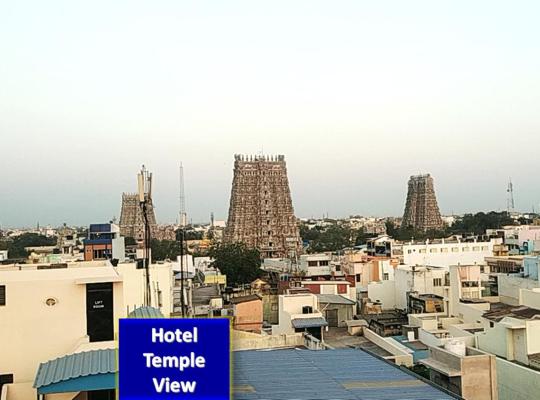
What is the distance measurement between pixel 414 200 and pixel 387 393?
75.2 metres

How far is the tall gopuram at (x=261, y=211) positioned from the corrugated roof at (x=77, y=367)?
4234cm

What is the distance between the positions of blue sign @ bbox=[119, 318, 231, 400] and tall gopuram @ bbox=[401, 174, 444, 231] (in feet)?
235

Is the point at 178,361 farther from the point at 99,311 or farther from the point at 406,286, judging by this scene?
the point at 406,286

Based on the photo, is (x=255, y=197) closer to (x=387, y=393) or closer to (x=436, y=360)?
(x=436, y=360)

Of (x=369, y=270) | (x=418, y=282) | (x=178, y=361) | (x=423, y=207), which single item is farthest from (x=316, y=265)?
(x=423, y=207)

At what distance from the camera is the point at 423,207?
76750 mm

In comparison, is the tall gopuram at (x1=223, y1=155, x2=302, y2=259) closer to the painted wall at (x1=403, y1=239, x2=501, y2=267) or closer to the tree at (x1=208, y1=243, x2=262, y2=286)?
the tree at (x1=208, y1=243, x2=262, y2=286)

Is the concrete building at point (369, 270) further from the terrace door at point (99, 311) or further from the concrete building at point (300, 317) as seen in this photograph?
the terrace door at point (99, 311)

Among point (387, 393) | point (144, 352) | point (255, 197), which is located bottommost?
point (387, 393)

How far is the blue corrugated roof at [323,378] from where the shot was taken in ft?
19.8

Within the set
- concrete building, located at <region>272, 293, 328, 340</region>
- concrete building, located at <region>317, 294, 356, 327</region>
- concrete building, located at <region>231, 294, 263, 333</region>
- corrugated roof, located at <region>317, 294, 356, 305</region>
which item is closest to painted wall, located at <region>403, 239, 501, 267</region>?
corrugated roof, located at <region>317, 294, 356, 305</region>

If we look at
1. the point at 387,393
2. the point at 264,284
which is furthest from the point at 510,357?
the point at 264,284

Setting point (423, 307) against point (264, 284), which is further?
point (264, 284)

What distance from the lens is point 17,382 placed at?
8711 millimetres
